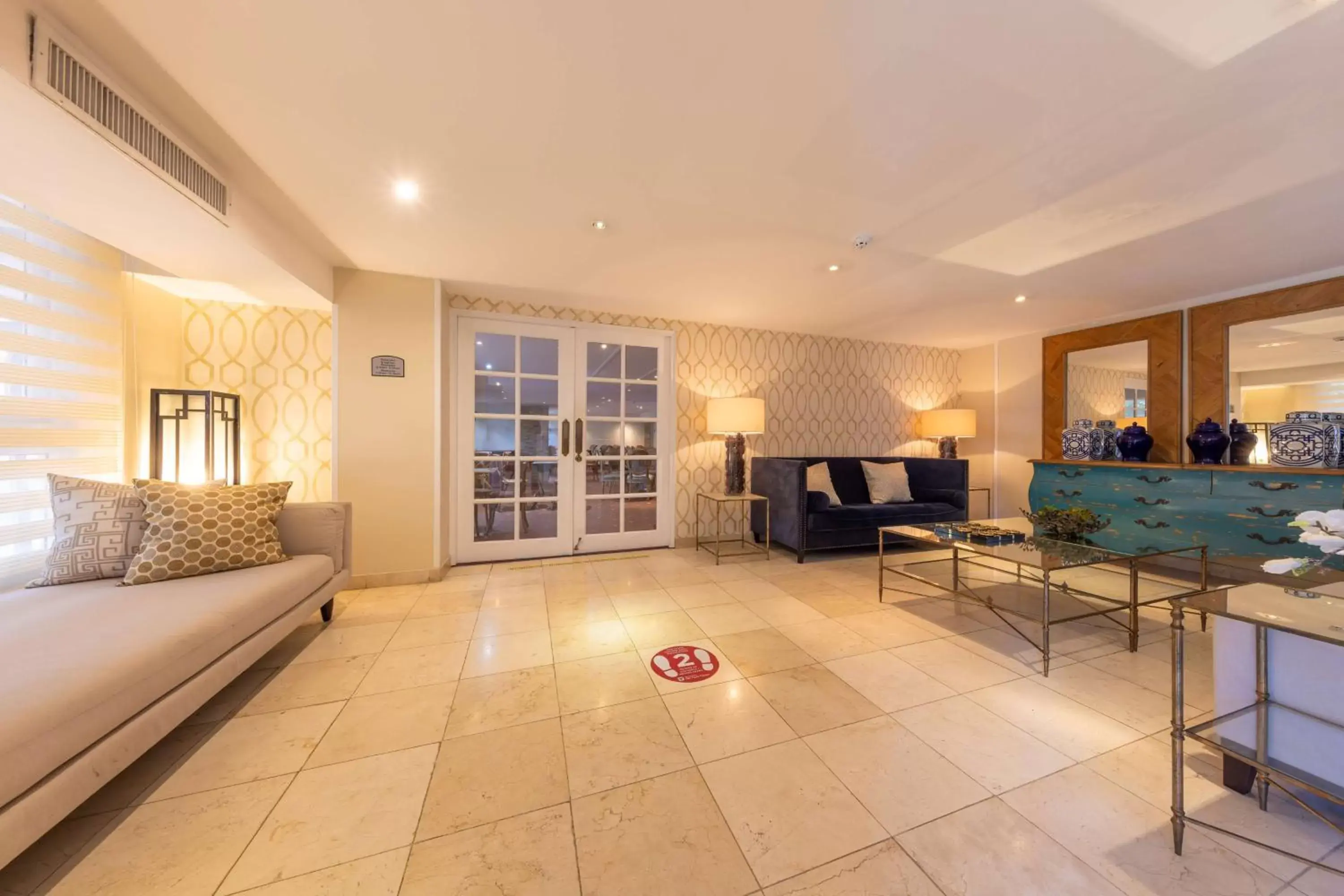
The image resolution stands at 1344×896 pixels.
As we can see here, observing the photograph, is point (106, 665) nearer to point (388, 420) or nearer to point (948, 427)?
point (388, 420)

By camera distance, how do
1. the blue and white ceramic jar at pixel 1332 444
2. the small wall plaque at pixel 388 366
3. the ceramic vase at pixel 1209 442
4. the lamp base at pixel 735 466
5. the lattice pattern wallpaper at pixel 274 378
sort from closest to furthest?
1. the blue and white ceramic jar at pixel 1332 444
2. the lattice pattern wallpaper at pixel 274 378
3. the small wall plaque at pixel 388 366
4. the ceramic vase at pixel 1209 442
5. the lamp base at pixel 735 466

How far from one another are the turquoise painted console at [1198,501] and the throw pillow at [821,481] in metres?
2.09

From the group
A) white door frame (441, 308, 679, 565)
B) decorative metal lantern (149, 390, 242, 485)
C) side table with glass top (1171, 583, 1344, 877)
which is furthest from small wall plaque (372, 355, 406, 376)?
side table with glass top (1171, 583, 1344, 877)

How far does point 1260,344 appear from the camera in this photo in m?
3.27

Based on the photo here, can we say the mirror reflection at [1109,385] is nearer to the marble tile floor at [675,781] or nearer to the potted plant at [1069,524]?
the potted plant at [1069,524]

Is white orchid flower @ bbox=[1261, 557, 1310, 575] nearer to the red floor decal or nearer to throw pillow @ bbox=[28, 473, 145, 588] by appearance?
the red floor decal

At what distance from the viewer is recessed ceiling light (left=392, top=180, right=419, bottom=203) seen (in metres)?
2.02

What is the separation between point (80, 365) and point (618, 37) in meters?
3.12

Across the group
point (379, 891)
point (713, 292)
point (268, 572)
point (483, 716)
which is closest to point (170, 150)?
point (268, 572)

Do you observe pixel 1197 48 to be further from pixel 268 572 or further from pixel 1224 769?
pixel 268 572

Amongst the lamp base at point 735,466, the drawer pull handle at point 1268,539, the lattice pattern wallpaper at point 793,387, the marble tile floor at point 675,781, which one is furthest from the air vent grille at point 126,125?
the drawer pull handle at point 1268,539

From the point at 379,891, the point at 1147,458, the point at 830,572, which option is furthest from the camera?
the point at 1147,458

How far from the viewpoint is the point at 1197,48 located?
130cm

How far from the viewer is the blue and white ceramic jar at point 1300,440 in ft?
9.23
